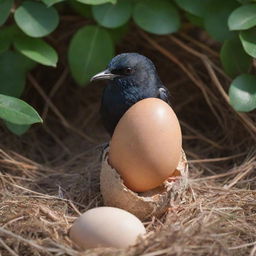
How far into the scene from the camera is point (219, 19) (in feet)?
13.2

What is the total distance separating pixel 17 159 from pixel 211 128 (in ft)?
4.68

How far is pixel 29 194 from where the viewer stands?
3.53m

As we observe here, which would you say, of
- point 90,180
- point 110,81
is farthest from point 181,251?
point 110,81

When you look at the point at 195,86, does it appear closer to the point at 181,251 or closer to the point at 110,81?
the point at 110,81

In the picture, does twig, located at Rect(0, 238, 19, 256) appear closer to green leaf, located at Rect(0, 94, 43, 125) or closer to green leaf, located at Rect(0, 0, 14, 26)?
green leaf, located at Rect(0, 94, 43, 125)

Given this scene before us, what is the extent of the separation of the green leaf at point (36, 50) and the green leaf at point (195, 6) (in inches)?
35.9

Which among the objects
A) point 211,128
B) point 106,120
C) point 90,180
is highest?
point 106,120

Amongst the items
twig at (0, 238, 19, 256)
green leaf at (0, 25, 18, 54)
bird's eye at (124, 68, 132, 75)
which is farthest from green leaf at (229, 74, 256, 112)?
twig at (0, 238, 19, 256)

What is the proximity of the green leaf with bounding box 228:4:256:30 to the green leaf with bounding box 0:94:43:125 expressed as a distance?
135 cm

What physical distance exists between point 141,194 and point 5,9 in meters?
1.55

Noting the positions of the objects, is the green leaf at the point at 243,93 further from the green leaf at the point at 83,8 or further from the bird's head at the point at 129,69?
the green leaf at the point at 83,8

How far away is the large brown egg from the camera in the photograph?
9.96 feet

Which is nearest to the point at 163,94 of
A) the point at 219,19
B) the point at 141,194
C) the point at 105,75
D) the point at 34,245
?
the point at 105,75

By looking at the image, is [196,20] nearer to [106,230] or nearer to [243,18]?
[243,18]
